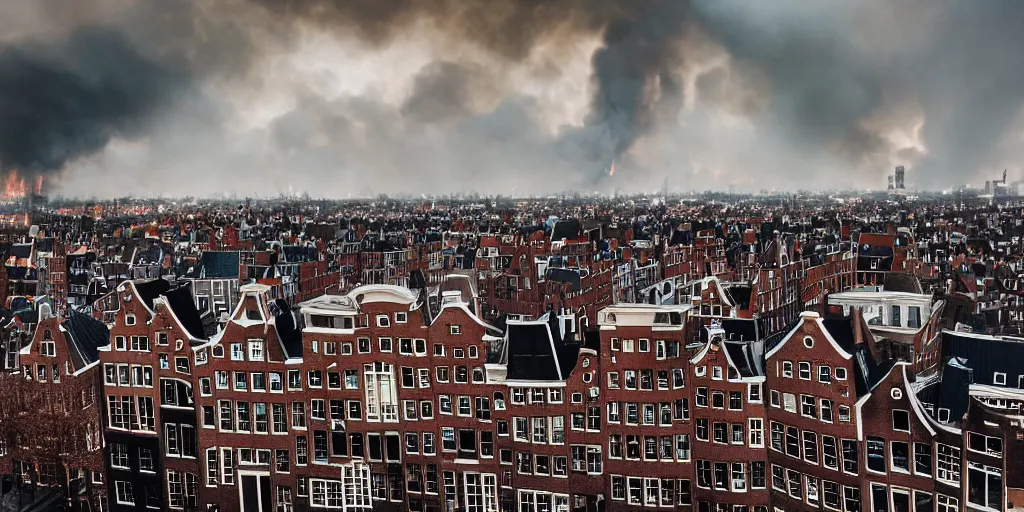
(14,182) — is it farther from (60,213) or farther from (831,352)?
(831,352)

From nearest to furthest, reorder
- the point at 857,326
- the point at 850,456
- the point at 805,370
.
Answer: the point at 850,456, the point at 805,370, the point at 857,326

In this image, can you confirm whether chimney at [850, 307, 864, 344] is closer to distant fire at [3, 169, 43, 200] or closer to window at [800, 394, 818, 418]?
window at [800, 394, 818, 418]

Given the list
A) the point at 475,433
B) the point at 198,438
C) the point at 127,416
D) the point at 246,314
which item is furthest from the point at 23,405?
the point at 475,433

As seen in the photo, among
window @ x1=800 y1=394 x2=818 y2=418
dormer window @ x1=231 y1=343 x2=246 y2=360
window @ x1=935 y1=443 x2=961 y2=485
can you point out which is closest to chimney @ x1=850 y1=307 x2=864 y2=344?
window @ x1=800 y1=394 x2=818 y2=418

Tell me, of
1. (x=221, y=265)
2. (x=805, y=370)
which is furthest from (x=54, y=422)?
(x=805, y=370)

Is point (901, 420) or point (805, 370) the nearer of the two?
point (901, 420)

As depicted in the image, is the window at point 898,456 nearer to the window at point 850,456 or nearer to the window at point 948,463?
the window at point 948,463

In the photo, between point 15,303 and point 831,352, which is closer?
point 831,352

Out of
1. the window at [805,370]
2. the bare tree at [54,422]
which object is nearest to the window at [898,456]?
the window at [805,370]

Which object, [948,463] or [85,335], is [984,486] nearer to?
[948,463]

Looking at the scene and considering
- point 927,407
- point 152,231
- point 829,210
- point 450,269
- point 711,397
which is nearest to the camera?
point 927,407

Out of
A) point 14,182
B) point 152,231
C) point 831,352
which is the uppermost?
point 14,182
